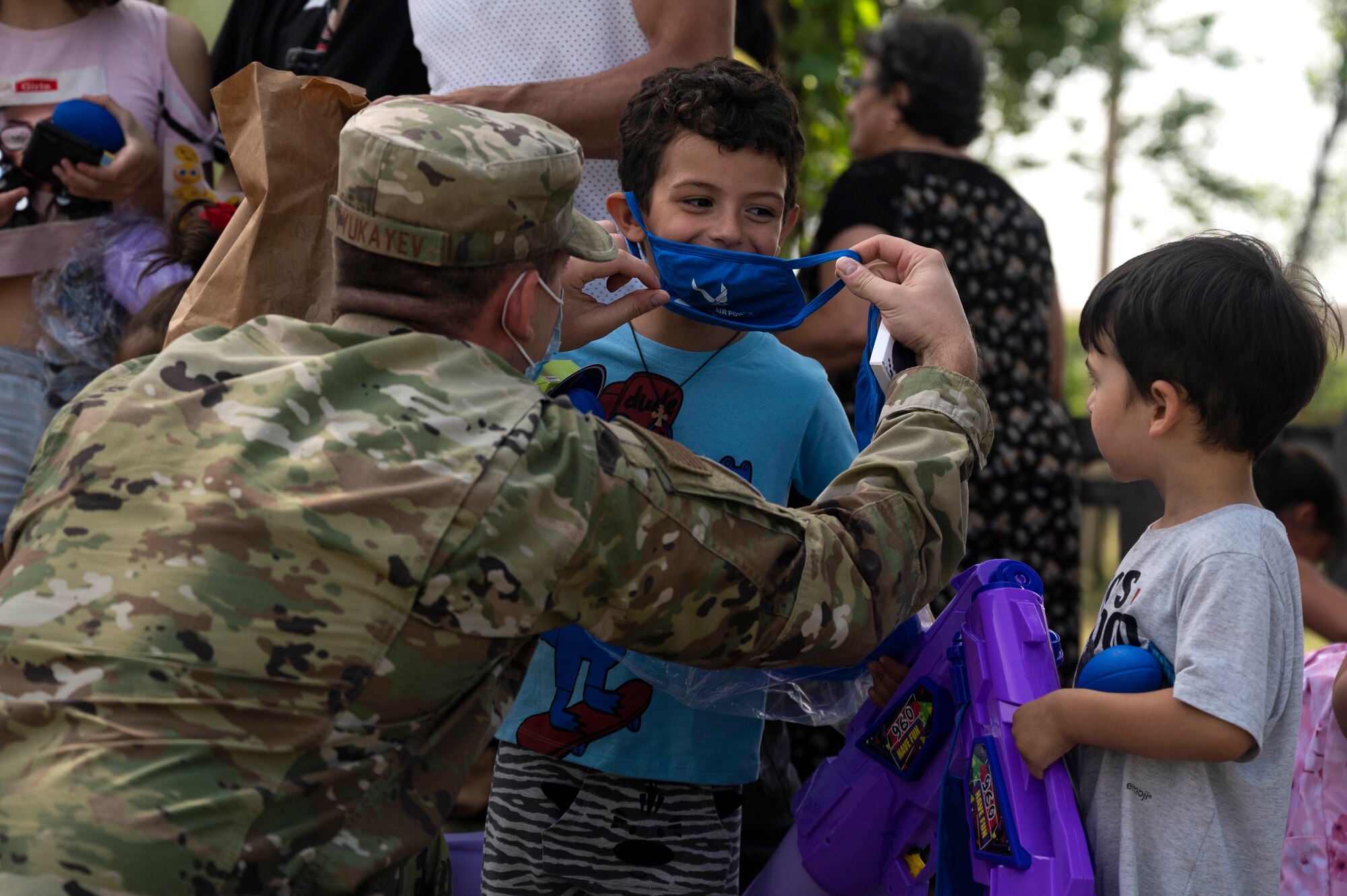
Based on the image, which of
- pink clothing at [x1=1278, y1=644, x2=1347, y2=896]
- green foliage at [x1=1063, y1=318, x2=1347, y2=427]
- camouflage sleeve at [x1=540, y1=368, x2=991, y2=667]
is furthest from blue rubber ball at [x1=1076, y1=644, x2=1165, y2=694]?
green foliage at [x1=1063, y1=318, x2=1347, y2=427]

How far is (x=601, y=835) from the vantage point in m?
2.22

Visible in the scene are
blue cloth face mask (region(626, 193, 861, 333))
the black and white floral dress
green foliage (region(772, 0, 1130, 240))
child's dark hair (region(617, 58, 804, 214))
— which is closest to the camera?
blue cloth face mask (region(626, 193, 861, 333))

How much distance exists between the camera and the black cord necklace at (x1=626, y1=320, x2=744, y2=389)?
7.61ft

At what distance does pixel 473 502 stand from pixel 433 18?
1726 millimetres

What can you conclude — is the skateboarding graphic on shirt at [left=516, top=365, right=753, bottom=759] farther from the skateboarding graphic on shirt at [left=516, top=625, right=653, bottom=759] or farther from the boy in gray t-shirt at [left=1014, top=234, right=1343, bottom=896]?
the boy in gray t-shirt at [left=1014, top=234, right=1343, bottom=896]

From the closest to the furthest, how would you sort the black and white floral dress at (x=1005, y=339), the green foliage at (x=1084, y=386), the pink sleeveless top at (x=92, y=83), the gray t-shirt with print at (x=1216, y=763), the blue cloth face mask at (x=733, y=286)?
the gray t-shirt with print at (x=1216, y=763)
the blue cloth face mask at (x=733, y=286)
the pink sleeveless top at (x=92, y=83)
the black and white floral dress at (x=1005, y=339)
the green foliage at (x=1084, y=386)

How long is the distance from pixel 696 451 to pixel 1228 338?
903 mm

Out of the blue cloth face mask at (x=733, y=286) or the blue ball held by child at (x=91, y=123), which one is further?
the blue ball held by child at (x=91, y=123)

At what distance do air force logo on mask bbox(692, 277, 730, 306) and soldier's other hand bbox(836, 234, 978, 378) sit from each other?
0.71ft

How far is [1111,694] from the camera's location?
1.73 m

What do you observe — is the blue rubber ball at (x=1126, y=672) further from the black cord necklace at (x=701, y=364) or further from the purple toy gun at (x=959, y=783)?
the black cord necklace at (x=701, y=364)

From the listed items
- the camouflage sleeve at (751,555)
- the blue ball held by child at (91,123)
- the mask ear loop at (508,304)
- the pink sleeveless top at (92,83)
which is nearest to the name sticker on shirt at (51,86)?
the pink sleeveless top at (92,83)

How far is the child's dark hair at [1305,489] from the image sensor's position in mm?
4004

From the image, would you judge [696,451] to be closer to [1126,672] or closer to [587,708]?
[587,708]
